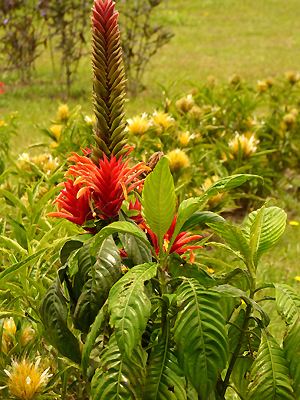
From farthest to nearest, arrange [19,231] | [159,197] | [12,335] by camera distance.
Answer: [19,231] < [12,335] < [159,197]

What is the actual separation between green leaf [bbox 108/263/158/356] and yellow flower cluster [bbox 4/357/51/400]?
363mm

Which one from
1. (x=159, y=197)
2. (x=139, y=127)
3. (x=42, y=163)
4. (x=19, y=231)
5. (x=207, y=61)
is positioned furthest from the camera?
(x=207, y=61)

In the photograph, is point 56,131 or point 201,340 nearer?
point 201,340

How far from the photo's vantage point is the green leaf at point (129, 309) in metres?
1.07

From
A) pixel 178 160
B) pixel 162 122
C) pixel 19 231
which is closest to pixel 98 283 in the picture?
pixel 19 231

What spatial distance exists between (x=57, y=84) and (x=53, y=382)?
283 inches

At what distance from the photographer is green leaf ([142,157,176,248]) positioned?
3.88 ft

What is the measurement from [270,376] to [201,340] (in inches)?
5.7

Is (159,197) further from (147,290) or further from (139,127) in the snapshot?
(139,127)

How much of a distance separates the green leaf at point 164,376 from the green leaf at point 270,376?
0.38 ft

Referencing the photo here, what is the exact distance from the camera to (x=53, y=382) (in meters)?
1.52

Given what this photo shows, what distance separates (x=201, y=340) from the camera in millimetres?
1108

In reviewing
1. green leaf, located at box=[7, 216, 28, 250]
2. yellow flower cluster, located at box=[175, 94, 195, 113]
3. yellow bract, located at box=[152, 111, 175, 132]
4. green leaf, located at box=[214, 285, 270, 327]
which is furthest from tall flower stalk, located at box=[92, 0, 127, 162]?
yellow flower cluster, located at box=[175, 94, 195, 113]

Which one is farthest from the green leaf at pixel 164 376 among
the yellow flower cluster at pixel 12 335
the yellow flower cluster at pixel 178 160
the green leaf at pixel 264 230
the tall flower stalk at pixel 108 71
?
the yellow flower cluster at pixel 178 160
